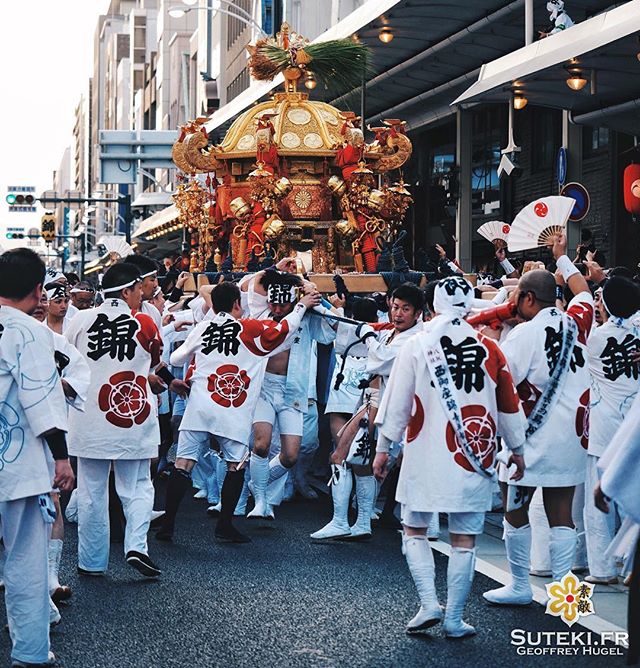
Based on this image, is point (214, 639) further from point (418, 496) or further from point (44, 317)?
point (44, 317)

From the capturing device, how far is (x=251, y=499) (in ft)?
37.7

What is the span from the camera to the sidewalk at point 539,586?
6719 millimetres

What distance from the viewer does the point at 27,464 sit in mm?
5906

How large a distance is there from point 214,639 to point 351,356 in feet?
14.6

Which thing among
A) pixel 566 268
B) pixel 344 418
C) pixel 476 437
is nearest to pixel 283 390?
pixel 344 418

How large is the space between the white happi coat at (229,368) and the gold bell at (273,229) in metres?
7.61

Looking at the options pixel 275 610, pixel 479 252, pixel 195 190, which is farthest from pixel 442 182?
pixel 275 610

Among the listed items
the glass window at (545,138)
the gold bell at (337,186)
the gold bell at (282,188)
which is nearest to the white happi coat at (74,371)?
the gold bell at (282,188)

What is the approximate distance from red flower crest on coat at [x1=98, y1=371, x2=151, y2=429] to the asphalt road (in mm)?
939

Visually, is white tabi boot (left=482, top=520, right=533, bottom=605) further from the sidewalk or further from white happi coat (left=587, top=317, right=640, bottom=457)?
white happi coat (left=587, top=317, right=640, bottom=457)

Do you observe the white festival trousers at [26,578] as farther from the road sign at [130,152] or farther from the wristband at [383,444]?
the road sign at [130,152]

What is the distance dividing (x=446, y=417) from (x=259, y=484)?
14.1 feet

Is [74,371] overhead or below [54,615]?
overhead

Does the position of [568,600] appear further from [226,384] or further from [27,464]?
[226,384]
